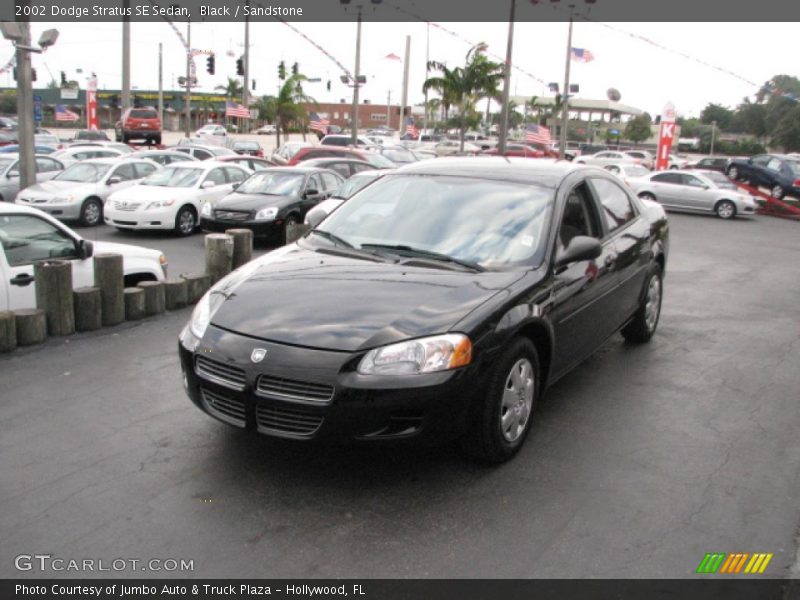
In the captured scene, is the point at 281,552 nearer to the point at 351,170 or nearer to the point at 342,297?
the point at 342,297

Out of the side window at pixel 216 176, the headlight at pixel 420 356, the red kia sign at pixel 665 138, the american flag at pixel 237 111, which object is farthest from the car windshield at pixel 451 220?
the american flag at pixel 237 111

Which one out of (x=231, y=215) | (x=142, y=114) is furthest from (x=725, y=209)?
(x=142, y=114)

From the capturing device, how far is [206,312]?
4352 mm

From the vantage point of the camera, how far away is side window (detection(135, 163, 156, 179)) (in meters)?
17.4

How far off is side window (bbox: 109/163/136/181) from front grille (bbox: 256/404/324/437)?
1425 cm

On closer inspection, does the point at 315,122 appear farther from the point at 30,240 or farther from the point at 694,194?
the point at 30,240

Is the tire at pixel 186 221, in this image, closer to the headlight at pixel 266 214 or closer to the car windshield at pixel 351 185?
the headlight at pixel 266 214

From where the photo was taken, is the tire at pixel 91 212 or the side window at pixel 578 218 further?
the tire at pixel 91 212

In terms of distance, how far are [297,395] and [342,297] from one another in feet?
2.13

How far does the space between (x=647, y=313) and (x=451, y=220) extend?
2889 millimetres

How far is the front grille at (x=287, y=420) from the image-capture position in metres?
3.77

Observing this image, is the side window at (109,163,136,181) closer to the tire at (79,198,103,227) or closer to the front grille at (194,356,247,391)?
the tire at (79,198,103,227)

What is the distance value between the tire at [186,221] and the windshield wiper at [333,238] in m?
10.1
